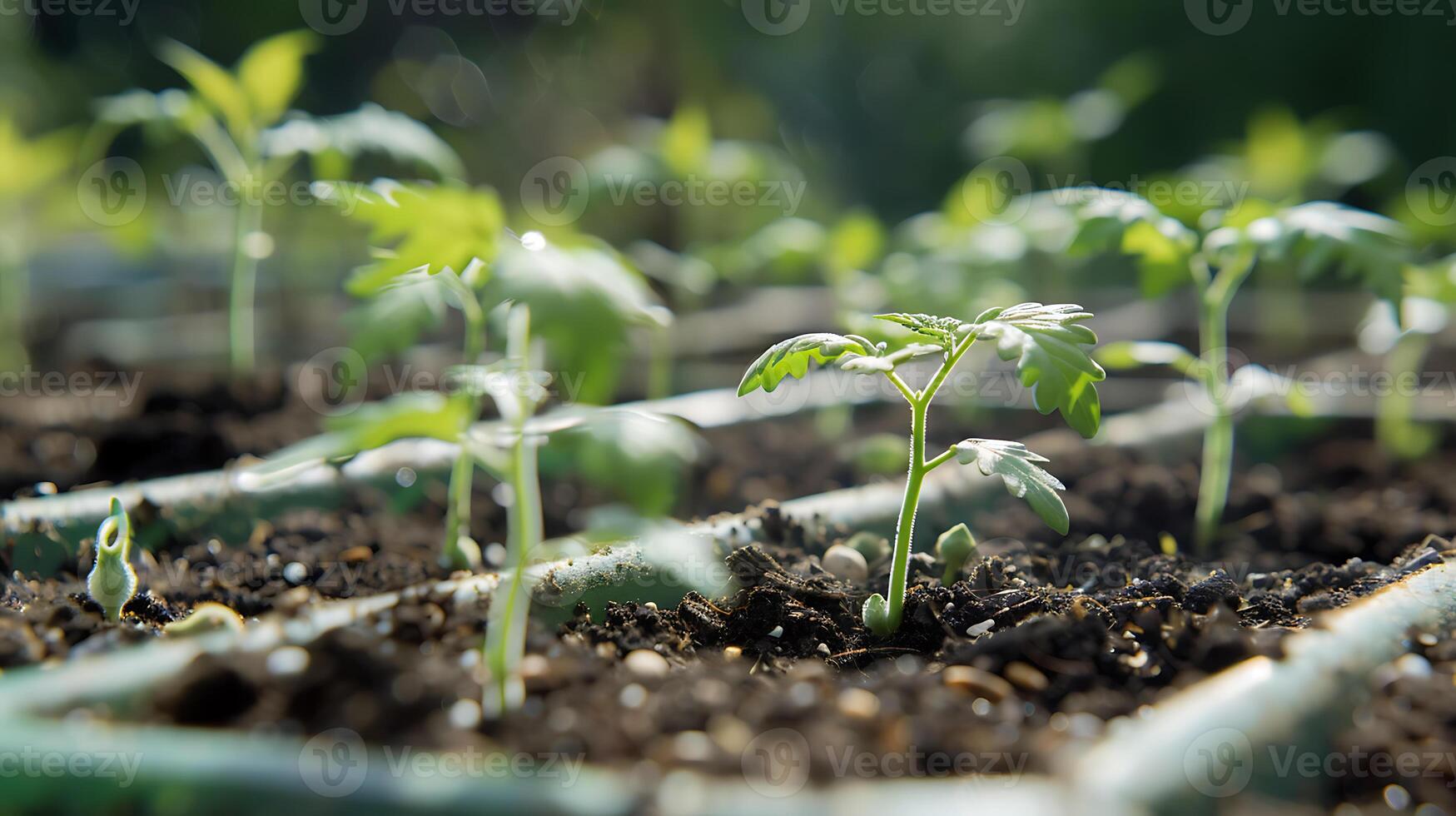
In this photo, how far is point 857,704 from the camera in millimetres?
839

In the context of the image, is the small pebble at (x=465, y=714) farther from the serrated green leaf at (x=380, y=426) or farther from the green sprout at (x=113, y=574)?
the green sprout at (x=113, y=574)

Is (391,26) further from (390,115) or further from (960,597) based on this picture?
(960,597)

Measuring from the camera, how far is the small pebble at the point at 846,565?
4.47 ft

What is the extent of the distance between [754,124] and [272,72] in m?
4.15

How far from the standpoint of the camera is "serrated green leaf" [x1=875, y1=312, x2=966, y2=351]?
3.52ft

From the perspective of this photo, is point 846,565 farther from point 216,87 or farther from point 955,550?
point 216,87

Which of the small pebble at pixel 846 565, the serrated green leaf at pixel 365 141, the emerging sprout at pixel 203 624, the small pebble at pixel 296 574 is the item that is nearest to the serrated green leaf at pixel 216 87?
the serrated green leaf at pixel 365 141

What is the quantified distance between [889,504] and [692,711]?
2.61 feet

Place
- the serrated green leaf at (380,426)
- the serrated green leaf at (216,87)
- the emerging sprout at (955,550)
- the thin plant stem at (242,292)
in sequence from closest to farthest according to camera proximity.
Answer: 1. the serrated green leaf at (380,426)
2. the emerging sprout at (955,550)
3. the serrated green leaf at (216,87)
4. the thin plant stem at (242,292)

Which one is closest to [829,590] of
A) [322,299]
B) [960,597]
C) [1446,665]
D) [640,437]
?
[960,597]

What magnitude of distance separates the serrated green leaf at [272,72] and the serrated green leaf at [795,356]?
5.24ft

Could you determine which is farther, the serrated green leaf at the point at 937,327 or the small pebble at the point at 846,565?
the small pebble at the point at 846,565

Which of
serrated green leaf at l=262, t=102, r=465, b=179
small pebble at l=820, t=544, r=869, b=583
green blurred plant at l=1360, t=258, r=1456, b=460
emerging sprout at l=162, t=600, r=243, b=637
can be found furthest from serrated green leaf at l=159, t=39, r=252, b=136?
green blurred plant at l=1360, t=258, r=1456, b=460

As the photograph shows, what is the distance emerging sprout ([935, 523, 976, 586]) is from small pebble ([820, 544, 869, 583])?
0.39 feet
